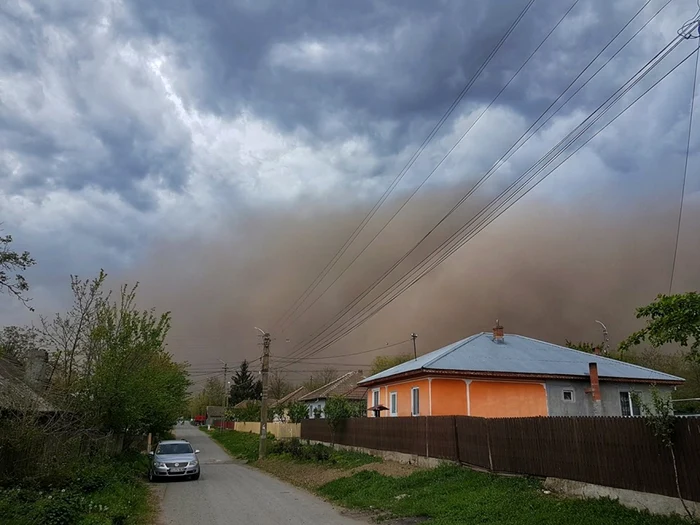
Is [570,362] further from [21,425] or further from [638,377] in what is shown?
[21,425]

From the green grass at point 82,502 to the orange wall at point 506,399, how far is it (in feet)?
47.2

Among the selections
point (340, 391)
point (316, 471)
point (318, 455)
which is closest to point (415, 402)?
point (316, 471)

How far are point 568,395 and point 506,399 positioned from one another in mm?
3542

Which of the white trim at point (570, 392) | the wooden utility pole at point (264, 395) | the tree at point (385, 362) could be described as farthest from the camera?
the tree at point (385, 362)

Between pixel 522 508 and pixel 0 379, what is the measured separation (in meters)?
14.7

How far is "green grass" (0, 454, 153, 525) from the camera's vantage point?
34.6 ft

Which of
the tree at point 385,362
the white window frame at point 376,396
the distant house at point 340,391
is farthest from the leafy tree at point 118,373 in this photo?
the tree at point 385,362

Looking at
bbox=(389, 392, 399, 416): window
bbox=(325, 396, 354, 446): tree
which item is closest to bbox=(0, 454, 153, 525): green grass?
bbox=(389, 392, 399, 416): window

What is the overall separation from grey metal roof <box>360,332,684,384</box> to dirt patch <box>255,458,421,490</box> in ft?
15.1

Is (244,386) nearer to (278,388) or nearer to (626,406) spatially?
(278,388)

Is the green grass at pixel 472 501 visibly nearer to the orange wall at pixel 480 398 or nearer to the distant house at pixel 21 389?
the orange wall at pixel 480 398

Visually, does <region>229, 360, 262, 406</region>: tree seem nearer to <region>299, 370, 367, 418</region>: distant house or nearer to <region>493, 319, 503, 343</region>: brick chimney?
<region>299, 370, 367, 418</region>: distant house

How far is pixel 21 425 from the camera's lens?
45.9 ft

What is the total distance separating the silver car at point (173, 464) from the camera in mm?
23406
